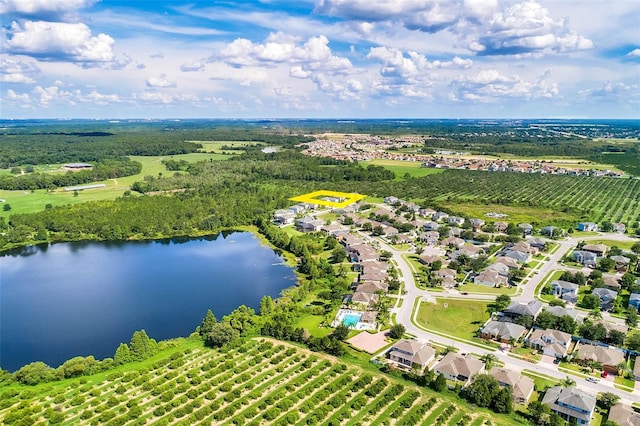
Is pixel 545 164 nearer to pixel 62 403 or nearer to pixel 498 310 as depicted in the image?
pixel 498 310

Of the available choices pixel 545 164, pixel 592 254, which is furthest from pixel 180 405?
pixel 545 164

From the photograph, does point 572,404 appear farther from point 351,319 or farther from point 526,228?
point 526,228

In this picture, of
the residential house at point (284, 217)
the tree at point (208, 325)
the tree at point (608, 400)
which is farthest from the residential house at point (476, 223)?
the tree at point (208, 325)

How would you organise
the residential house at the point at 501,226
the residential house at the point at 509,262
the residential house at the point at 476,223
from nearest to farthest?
the residential house at the point at 509,262, the residential house at the point at 501,226, the residential house at the point at 476,223

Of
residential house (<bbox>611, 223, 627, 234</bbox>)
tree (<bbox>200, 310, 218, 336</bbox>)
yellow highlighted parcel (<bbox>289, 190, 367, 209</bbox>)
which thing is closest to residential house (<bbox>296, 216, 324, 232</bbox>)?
yellow highlighted parcel (<bbox>289, 190, 367, 209</bbox>)

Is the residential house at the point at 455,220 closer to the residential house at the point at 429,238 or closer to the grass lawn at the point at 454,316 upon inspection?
the residential house at the point at 429,238

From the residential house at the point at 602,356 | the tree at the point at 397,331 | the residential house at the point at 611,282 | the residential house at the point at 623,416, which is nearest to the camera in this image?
the residential house at the point at 623,416
